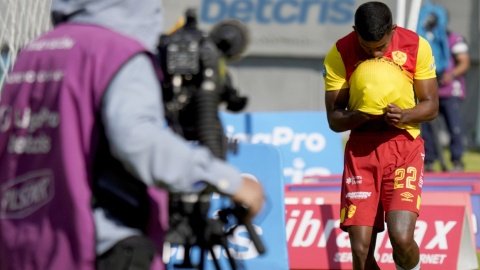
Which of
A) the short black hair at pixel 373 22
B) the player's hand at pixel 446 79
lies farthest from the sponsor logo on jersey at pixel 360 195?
the player's hand at pixel 446 79

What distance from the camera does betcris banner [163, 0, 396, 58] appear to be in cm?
1372

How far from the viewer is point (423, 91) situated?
141 inches

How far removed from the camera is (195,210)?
6.40 ft

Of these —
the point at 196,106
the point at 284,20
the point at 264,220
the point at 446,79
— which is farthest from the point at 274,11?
the point at 196,106

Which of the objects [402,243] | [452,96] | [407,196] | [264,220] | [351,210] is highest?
[452,96]

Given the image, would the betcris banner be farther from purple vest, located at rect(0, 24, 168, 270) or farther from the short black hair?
purple vest, located at rect(0, 24, 168, 270)

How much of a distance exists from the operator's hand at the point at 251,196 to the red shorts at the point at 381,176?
191 centimetres

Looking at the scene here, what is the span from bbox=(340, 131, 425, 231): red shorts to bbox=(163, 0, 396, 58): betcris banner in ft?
33.9

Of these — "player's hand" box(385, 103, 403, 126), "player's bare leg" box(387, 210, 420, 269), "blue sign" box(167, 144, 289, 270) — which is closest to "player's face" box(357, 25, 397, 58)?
"player's hand" box(385, 103, 403, 126)

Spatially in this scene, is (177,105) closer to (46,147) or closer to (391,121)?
(46,147)

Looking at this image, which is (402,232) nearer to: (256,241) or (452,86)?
(256,241)

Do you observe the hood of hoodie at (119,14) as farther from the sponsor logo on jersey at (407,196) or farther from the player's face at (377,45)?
the sponsor logo on jersey at (407,196)

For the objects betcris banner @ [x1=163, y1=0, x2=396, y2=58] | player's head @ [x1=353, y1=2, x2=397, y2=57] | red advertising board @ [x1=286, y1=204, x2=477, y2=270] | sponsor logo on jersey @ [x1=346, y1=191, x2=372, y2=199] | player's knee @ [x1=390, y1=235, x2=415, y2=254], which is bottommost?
red advertising board @ [x1=286, y1=204, x2=477, y2=270]

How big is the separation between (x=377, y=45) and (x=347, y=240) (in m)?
1.96
